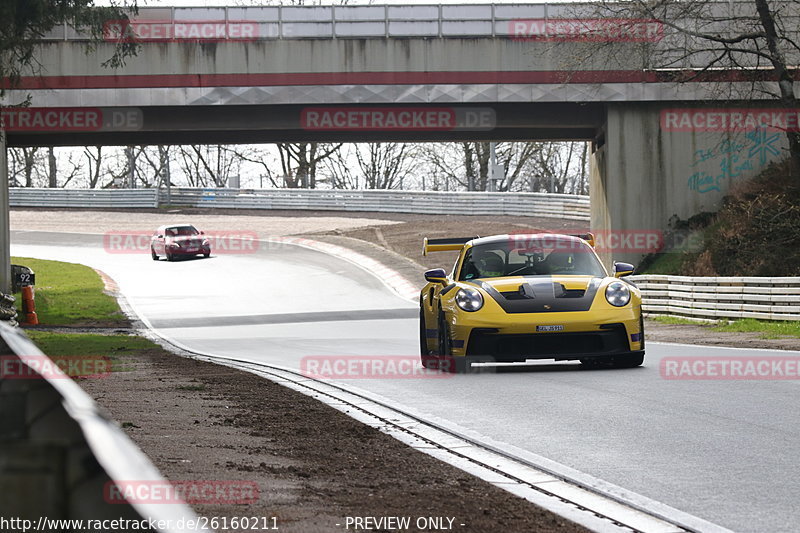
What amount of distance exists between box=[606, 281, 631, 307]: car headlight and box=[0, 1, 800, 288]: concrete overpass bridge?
22.9 m

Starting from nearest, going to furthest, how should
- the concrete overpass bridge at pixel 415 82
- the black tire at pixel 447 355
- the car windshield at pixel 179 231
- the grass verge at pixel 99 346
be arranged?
the black tire at pixel 447 355 < the grass verge at pixel 99 346 < the concrete overpass bridge at pixel 415 82 < the car windshield at pixel 179 231

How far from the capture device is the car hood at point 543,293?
43.0 ft

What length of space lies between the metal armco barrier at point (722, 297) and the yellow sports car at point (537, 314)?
10.2 metres

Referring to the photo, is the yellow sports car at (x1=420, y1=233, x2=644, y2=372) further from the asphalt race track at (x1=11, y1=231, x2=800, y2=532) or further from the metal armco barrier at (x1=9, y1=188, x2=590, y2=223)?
the metal armco barrier at (x1=9, y1=188, x2=590, y2=223)

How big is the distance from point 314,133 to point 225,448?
32.0m

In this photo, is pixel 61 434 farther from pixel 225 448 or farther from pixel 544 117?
pixel 544 117

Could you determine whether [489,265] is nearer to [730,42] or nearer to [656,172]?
[730,42]

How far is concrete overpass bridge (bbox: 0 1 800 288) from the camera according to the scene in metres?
36.2

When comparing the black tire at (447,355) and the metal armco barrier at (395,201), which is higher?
the metal armco barrier at (395,201)

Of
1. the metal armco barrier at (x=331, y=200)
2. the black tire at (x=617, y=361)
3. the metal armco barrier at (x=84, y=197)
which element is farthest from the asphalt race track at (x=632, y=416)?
the metal armco barrier at (x=84, y=197)

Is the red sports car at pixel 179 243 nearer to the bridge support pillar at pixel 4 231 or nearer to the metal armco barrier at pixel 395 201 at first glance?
the metal armco barrier at pixel 395 201

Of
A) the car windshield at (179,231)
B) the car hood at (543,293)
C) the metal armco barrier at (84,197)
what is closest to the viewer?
the car hood at (543,293)

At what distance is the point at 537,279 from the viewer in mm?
13516

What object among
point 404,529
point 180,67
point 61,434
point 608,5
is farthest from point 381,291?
point 61,434
